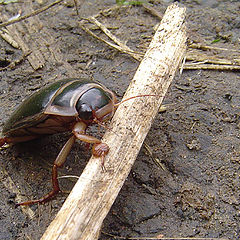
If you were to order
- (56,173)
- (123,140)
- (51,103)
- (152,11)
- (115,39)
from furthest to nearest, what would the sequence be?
(152,11)
(115,39)
(51,103)
(56,173)
(123,140)

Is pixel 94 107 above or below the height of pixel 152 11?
above

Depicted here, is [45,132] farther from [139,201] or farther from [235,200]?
[235,200]

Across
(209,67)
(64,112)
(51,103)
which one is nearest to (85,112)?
(64,112)

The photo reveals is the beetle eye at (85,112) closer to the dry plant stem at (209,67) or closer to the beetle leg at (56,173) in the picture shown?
the beetle leg at (56,173)

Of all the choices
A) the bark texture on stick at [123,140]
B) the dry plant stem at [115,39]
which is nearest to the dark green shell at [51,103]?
the bark texture on stick at [123,140]

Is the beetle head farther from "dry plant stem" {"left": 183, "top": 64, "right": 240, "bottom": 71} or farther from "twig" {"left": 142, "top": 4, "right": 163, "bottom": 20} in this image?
"twig" {"left": 142, "top": 4, "right": 163, "bottom": 20}

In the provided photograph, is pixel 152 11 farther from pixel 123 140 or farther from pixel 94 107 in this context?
pixel 123 140

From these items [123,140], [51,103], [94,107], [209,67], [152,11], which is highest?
[51,103]

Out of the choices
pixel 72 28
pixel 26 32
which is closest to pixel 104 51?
pixel 72 28
